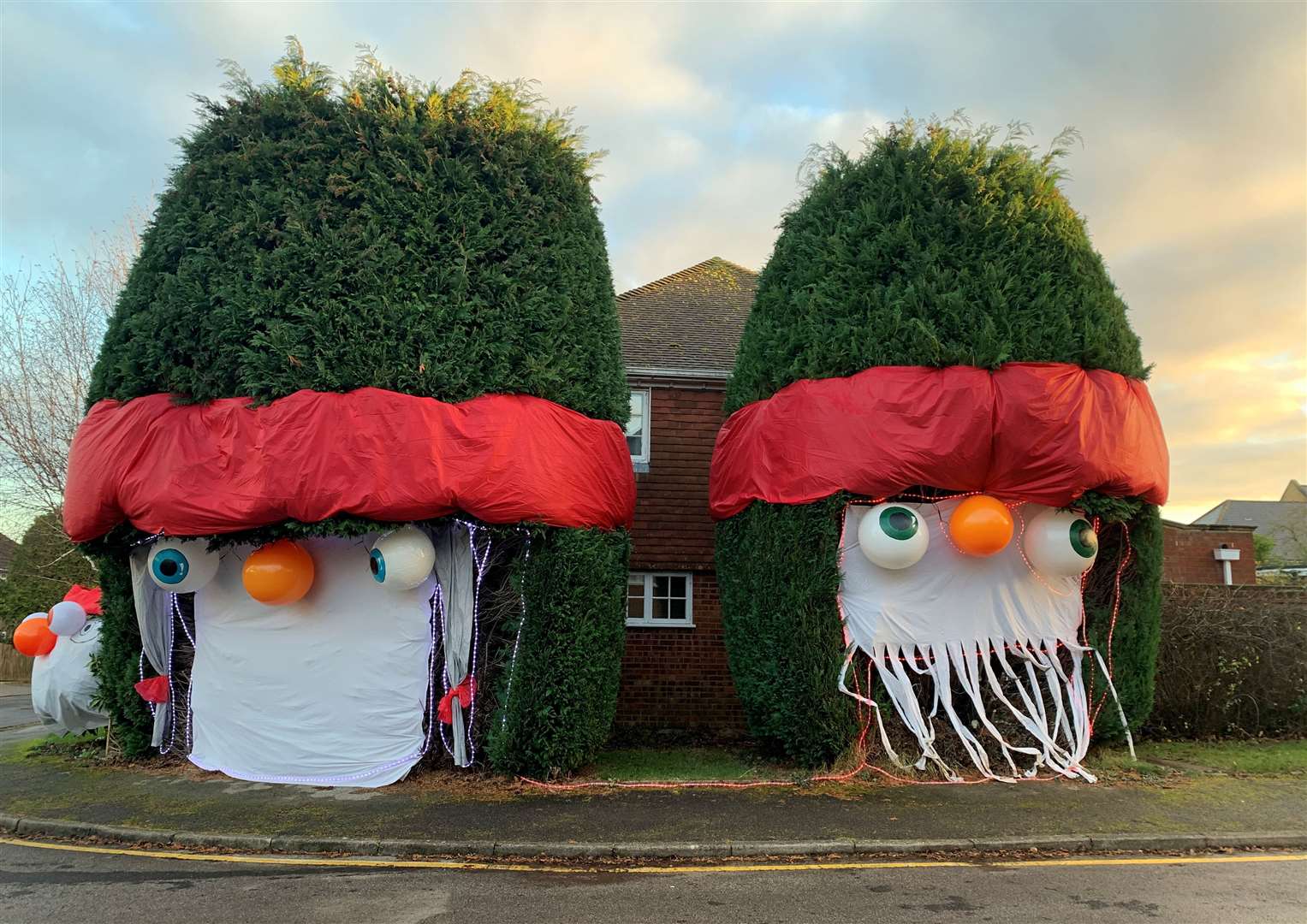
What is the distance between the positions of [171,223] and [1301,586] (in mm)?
15284

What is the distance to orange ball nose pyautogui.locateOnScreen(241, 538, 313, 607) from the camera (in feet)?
27.6

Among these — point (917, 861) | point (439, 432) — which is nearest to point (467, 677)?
point (439, 432)

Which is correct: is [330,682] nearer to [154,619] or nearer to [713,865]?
[154,619]

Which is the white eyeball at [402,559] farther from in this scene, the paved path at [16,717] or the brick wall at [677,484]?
the paved path at [16,717]

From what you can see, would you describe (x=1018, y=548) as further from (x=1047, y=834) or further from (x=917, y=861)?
(x=917, y=861)

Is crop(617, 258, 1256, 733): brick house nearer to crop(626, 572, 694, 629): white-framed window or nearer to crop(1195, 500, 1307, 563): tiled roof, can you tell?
crop(626, 572, 694, 629): white-framed window

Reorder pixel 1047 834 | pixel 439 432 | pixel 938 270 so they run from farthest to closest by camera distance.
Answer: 1. pixel 938 270
2. pixel 439 432
3. pixel 1047 834

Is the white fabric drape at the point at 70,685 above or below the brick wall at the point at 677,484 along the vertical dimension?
below

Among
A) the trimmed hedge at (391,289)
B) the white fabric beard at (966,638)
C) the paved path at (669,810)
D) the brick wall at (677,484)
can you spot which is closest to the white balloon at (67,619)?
the trimmed hedge at (391,289)

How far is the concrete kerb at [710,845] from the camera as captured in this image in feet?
21.3

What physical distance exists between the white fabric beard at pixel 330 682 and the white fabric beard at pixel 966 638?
14.7ft

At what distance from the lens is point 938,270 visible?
29.2 ft

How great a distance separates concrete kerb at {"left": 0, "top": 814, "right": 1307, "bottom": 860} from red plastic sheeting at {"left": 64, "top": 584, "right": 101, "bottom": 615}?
4.78 meters

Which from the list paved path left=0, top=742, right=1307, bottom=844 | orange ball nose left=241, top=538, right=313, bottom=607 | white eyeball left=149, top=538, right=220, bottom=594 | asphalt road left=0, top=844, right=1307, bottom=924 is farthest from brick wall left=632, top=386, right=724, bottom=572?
asphalt road left=0, top=844, right=1307, bottom=924
